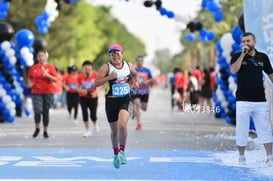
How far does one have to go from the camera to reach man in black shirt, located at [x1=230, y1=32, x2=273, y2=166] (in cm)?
859

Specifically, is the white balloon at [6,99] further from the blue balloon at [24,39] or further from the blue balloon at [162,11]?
the blue balloon at [162,11]

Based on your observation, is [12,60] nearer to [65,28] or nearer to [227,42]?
[227,42]

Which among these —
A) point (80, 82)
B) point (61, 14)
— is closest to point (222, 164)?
point (80, 82)

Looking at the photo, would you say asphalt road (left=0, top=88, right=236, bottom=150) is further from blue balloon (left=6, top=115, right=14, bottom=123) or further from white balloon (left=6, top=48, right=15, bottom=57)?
white balloon (left=6, top=48, right=15, bottom=57)

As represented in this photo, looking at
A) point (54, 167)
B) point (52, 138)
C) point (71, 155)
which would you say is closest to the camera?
point (54, 167)

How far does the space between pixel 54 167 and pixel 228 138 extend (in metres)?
5.52

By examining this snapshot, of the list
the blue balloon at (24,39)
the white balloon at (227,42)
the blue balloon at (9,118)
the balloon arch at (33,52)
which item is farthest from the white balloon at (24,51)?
the white balloon at (227,42)

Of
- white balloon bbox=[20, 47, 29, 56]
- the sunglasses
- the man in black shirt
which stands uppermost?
white balloon bbox=[20, 47, 29, 56]

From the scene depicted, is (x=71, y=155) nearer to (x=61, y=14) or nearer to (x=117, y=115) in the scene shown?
(x=117, y=115)

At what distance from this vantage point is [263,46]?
364 inches

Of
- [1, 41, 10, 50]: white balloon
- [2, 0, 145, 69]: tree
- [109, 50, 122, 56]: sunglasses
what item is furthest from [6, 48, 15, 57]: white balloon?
[2, 0, 145, 69]: tree

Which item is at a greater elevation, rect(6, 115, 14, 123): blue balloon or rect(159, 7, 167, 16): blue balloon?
rect(159, 7, 167, 16): blue balloon

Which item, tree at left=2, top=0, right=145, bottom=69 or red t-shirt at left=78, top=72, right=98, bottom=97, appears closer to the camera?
red t-shirt at left=78, top=72, right=98, bottom=97

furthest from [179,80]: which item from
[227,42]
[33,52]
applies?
[227,42]
